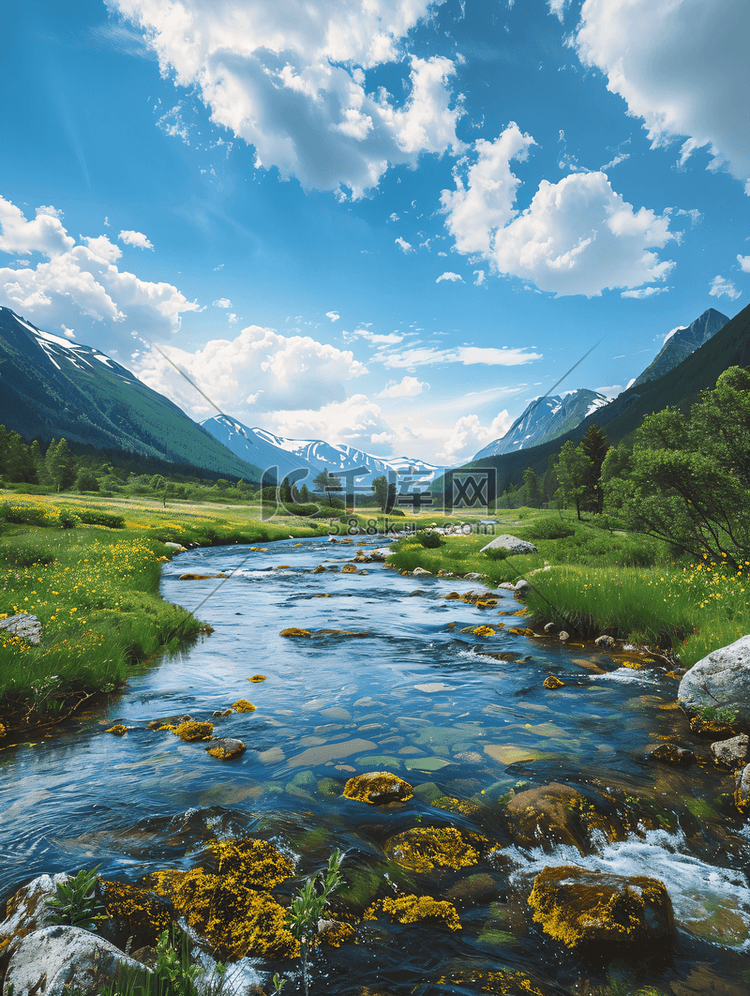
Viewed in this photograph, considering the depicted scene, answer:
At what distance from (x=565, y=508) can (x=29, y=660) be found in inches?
3321

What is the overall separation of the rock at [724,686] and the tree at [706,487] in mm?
8158

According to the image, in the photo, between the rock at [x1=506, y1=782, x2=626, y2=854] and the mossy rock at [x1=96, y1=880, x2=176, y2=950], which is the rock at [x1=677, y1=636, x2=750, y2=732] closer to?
the rock at [x1=506, y1=782, x2=626, y2=854]

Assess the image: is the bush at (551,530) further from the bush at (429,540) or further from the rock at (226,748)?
the rock at (226,748)

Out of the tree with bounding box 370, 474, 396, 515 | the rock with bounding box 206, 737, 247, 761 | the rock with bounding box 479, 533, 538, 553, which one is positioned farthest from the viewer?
the tree with bounding box 370, 474, 396, 515

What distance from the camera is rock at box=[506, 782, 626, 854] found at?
16.1 feet

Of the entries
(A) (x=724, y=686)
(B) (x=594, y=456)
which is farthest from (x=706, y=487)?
(B) (x=594, y=456)

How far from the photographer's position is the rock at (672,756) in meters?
6.46

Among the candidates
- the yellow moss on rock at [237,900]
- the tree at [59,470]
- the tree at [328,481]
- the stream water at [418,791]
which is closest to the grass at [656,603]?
the stream water at [418,791]

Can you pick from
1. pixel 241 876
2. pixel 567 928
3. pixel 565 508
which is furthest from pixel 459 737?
pixel 565 508

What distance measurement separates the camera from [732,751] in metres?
6.48

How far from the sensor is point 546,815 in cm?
516

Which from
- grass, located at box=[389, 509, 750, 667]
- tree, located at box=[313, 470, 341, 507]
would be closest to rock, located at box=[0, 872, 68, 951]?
grass, located at box=[389, 509, 750, 667]

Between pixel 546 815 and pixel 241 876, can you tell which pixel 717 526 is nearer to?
pixel 546 815

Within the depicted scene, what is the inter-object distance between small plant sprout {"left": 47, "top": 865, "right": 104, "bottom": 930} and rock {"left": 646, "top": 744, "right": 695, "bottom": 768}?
7.10 meters
